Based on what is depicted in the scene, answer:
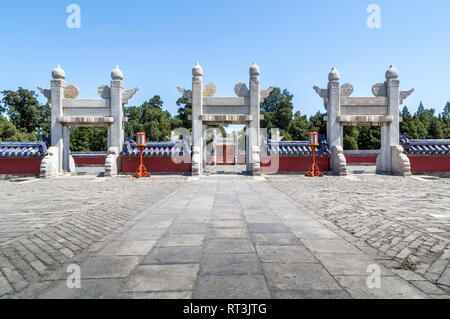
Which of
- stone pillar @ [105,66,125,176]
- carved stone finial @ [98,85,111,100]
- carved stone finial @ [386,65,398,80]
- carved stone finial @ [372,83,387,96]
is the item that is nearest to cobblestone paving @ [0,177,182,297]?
stone pillar @ [105,66,125,176]

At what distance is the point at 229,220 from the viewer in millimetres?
4711

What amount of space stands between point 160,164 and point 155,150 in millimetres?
775

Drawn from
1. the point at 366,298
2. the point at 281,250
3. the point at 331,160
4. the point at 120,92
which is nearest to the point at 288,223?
the point at 281,250

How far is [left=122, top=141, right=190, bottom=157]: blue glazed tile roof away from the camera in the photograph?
1438cm

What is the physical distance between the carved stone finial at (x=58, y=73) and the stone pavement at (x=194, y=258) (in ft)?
38.1

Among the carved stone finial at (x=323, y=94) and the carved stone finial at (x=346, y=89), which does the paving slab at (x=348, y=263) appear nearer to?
the carved stone finial at (x=323, y=94)

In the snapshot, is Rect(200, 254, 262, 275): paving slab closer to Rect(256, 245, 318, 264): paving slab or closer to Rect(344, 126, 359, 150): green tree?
Rect(256, 245, 318, 264): paving slab

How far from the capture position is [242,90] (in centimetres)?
1471

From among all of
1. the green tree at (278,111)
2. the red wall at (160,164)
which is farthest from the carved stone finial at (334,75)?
the green tree at (278,111)

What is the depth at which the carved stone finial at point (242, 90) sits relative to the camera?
14703 mm

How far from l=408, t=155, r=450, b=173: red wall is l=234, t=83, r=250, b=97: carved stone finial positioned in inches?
347
